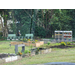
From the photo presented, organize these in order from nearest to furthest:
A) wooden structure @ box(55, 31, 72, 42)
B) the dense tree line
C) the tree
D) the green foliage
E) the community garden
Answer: the community garden, the tree, wooden structure @ box(55, 31, 72, 42), the dense tree line, the green foliage

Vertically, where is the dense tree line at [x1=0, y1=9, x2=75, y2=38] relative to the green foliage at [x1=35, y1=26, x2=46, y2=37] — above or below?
above

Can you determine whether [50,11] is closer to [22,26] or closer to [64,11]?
[64,11]

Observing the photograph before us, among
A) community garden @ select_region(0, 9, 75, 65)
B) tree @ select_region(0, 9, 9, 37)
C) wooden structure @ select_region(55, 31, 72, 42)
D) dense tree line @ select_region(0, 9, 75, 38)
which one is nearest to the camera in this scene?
community garden @ select_region(0, 9, 75, 65)

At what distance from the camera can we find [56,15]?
36.1 feet

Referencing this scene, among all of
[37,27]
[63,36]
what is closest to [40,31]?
[37,27]

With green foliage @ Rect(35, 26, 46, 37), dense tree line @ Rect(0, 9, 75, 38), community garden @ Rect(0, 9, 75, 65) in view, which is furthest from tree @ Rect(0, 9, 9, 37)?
green foliage @ Rect(35, 26, 46, 37)

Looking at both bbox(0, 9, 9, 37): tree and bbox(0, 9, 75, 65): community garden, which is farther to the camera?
bbox(0, 9, 9, 37): tree

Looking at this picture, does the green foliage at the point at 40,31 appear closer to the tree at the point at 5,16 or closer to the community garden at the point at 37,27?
the community garden at the point at 37,27

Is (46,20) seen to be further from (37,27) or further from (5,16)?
(5,16)

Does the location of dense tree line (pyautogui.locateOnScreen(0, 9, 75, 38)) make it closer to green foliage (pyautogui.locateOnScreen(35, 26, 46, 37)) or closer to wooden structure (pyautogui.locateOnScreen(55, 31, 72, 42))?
green foliage (pyautogui.locateOnScreen(35, 26, 46, 37))
